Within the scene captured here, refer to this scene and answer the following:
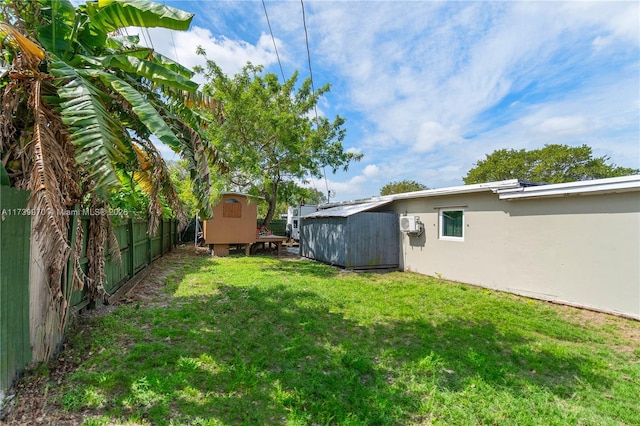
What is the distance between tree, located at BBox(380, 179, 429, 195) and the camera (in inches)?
1818

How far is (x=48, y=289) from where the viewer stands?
307cm

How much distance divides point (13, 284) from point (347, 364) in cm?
324

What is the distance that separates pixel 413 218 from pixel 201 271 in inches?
267

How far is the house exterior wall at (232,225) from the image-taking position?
41.9ft

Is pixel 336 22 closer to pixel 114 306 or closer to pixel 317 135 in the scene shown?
pixel 317 135

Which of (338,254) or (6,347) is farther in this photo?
(338,254)

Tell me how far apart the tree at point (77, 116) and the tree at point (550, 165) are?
31.7m

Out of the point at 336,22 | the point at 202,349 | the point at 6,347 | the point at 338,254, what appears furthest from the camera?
the point at 338,254

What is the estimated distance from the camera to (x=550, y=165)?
2730 cm

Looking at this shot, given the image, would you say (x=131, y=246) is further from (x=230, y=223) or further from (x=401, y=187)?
(x=401, y=187)

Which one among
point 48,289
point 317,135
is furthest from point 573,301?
point 317,135

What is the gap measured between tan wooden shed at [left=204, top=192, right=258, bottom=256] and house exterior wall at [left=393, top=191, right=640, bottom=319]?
7.57m

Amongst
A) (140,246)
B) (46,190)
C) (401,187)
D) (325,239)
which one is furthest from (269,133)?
(401,187)

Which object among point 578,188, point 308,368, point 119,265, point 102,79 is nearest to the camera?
point 102,79
